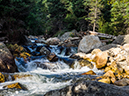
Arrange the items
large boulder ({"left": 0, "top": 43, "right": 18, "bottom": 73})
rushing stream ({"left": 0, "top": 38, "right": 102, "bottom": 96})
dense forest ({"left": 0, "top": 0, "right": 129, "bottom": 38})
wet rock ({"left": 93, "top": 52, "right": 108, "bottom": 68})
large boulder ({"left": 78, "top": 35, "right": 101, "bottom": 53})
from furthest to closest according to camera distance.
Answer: large boulder ({"left": 78, "top": 35, "right": 101, "bottom": 53}) → dense forest ({"left": 0, "top": 0, "right": 129, "bottom": 38}) → wet rock ({"left": 93, "top": 52, "right": 108, "bottom": 68}) → large boulder ({"left": 0, "top": 43, "right": 18, "bottom": 73}) → rushing stream ({"left": 0, "top": 38, "right": 102, "bottom": 96})

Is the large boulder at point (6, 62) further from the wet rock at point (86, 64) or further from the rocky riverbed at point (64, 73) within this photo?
the wet rock at point (86, 64)

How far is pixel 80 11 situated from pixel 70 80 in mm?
17494

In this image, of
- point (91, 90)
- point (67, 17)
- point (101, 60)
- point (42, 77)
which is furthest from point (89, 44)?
point (91, 90)

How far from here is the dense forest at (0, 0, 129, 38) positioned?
11211 millimetres

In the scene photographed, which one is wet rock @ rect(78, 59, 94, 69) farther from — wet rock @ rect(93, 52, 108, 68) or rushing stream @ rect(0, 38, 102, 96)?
wet rock @ rect(93, 52, 108, 68)

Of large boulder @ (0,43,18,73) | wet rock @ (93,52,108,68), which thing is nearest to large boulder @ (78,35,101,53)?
wet rock @ (93,52,108,68)

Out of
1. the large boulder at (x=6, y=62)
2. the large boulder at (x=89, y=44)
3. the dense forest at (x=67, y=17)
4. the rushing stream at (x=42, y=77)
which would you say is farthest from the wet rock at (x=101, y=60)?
the large boulder at (x=6, y=62)

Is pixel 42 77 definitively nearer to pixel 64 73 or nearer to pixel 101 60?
pixel 64 73

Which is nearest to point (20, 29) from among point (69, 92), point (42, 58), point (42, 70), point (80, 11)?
point (42, 58)

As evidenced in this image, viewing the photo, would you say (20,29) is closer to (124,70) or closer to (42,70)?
(42,70)

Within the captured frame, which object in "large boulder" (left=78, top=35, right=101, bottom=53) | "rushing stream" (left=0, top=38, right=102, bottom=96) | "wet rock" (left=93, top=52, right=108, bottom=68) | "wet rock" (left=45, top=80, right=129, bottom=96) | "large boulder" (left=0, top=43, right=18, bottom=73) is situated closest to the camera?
"wet rock" (left=45, top=80, right=129, bottom=96)

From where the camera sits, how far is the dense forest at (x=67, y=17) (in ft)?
36.8

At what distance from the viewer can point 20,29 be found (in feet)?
39.1

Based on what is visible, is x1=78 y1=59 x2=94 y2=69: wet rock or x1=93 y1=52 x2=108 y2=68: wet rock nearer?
x1=93 y1=52 x2=108 y2=68: wet rock
